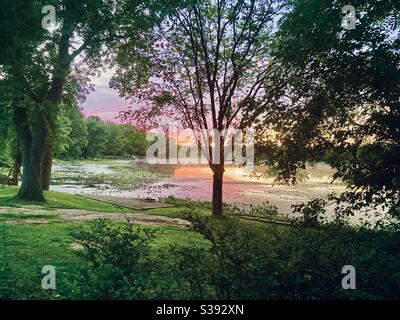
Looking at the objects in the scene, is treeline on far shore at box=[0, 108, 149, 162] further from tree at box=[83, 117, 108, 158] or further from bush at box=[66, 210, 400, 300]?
bush at box=[66, 210, 400, 300]

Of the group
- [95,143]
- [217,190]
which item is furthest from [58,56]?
[95,143]

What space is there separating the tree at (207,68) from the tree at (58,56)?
1.60 m

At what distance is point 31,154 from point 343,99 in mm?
17348

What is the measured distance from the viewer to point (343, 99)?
7.06m

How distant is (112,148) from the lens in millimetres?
74438

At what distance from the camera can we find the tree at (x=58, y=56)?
16625mm

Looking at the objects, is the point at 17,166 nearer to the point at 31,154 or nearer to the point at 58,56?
the point at 31,154

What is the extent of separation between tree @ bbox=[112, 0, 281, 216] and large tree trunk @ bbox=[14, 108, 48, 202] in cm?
499

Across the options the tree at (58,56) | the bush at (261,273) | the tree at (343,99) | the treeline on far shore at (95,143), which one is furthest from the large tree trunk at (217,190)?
the treeline on far shore at (95,143)

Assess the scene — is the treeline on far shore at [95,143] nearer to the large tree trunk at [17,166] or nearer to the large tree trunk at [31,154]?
the large tree trunk at [17,166]

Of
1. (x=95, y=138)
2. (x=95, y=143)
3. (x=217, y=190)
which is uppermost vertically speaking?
(x=95, y=138)
